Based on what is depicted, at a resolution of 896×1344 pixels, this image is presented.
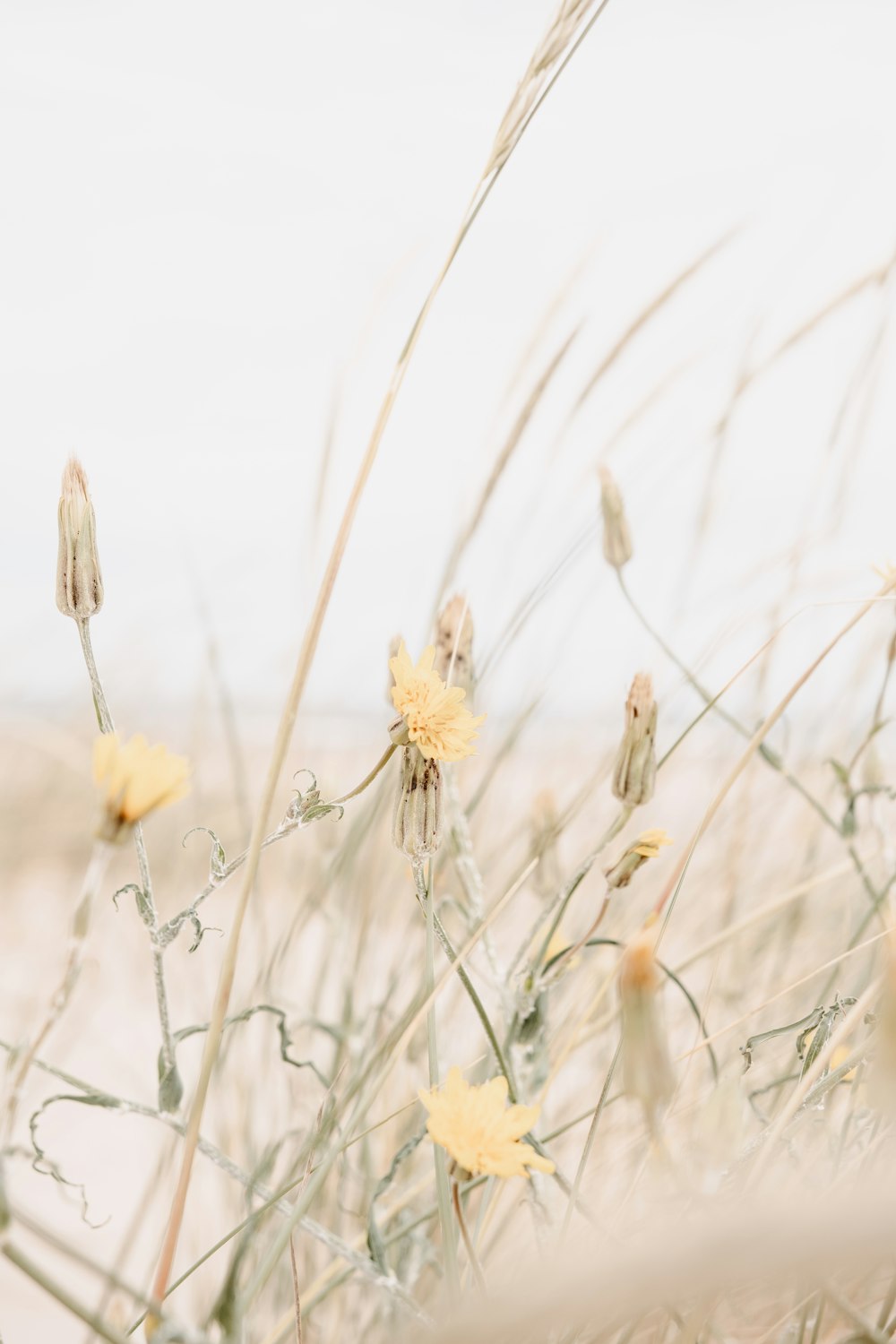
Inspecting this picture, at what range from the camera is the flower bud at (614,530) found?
0.41 meters

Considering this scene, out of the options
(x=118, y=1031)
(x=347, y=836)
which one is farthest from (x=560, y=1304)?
(x=118, y=1031)

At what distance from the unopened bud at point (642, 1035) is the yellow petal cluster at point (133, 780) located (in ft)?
0.34

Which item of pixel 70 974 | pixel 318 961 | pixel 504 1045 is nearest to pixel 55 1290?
pixel 70 974

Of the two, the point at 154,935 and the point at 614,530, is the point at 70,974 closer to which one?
the point at 154,935

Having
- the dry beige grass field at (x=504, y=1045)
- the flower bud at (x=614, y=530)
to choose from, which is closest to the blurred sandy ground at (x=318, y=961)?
the dry beige grass field at (x=504, y=1045)

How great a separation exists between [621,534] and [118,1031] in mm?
912

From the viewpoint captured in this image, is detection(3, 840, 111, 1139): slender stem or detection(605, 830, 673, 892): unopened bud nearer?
detection(3, 840, 111, 1139): slender stem

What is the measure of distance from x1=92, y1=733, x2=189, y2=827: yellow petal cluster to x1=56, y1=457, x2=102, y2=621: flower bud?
3.2 inches

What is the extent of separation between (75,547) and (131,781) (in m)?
0.10

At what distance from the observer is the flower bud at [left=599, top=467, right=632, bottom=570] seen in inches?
15.9

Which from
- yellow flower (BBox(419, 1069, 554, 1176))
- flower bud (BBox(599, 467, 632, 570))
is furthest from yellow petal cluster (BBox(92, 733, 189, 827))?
flower bud (BBox(599, 467, 632, 570))

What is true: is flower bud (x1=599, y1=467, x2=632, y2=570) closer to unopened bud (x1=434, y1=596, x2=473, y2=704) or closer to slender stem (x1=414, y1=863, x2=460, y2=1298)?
unopened bud (x1=434, y1=596, x2=473, y2=704)

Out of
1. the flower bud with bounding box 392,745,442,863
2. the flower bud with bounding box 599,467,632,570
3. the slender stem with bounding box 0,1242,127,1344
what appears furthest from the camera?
the flower bud with bounding box 599,467,632,570

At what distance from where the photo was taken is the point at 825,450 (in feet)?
1.61
